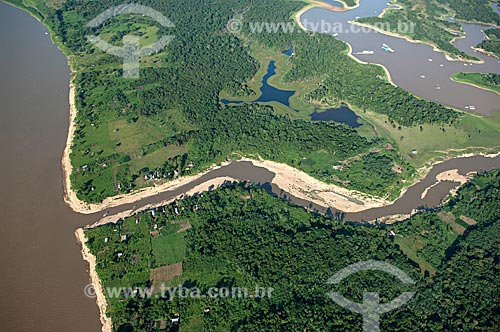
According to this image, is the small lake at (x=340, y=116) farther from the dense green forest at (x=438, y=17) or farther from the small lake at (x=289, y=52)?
the dense green forest at (x=438, y=17)

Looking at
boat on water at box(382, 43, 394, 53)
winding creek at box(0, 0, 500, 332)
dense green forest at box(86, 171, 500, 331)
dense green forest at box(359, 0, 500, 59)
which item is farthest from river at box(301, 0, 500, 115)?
dense green forest at box(86, 171, 500, 331)

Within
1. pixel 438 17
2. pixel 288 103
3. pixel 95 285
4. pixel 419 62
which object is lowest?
pixel 95 285

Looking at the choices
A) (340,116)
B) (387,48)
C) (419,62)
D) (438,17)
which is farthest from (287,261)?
(438,17)

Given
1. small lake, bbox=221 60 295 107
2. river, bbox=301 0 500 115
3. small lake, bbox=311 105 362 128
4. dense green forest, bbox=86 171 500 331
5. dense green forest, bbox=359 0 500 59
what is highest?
dense green forest, bbox=359 0 500 59

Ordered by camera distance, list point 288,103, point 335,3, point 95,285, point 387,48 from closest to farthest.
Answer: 1. point 95,285
2. point 288,103
3. point 387,48
4. point 335,3

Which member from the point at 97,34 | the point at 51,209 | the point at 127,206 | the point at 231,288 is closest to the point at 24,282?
the point at 51,209

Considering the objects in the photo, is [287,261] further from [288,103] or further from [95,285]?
[288,103]

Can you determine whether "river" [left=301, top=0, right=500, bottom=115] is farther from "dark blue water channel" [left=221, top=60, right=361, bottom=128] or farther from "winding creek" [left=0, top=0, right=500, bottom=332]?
"dark blue water channel" [left=221, top=60, right=361, bottom=128]
